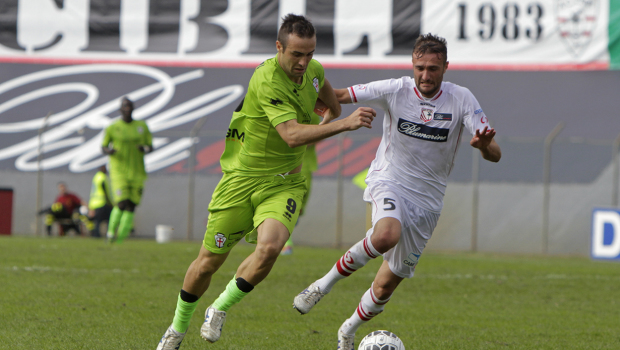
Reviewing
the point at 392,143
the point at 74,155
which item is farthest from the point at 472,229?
the point at 392,143

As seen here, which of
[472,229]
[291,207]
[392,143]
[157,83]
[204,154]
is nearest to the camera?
[291,207]

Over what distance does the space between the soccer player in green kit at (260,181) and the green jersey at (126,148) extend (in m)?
8.99

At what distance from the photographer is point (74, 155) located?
19047mm

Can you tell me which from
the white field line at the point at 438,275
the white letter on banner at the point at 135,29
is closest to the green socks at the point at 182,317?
the white field line at the point at 438,275

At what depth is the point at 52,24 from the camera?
73.0ft

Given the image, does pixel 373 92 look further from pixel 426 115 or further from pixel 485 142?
pixel 485 142

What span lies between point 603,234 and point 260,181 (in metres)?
11.4

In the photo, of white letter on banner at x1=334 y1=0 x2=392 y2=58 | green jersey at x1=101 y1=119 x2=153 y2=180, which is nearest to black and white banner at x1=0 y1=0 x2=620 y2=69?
white letter on banner at x1=334 y1=0 x2=392 y2=58

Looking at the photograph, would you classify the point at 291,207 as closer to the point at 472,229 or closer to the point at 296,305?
the point at 296,305

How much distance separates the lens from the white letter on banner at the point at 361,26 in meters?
21.6

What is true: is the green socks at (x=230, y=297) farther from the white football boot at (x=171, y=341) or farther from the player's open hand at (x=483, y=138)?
the player's open hand at (x=483, y=138)

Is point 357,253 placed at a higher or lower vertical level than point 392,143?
lower

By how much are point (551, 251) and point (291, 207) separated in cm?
1316

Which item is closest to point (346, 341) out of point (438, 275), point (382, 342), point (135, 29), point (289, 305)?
point (382, 342)
